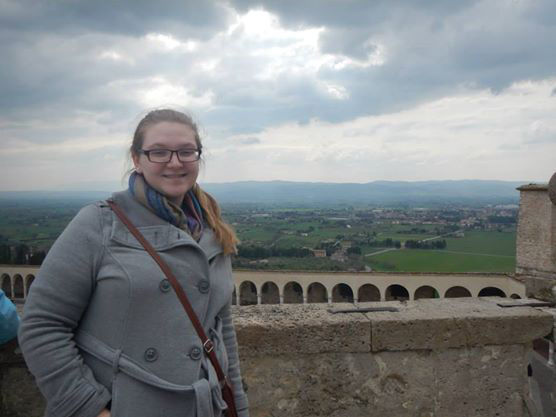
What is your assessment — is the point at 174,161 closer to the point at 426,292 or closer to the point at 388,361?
the point at 388,361

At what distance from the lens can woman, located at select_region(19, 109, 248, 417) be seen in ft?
4.13

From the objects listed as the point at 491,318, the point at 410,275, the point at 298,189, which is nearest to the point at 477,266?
the point at 410,275

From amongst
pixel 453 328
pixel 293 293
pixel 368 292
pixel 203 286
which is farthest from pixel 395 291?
pixel 203 286

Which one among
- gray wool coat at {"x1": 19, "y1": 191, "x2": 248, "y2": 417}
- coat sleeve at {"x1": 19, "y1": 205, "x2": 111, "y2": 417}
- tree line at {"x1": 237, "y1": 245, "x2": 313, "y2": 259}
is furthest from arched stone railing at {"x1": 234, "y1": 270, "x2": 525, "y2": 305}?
coat sleeve at {"x1": 19, "y1": 205, "x2": 111, "y2": 417}

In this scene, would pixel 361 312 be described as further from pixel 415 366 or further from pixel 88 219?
pixel 88 219

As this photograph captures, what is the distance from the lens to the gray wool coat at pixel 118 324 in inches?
49.4

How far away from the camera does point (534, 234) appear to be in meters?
23.8

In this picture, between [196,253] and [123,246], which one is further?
[196,253]

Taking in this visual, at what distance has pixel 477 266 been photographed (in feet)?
128

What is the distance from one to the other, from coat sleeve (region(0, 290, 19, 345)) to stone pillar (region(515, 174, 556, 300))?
24853 mm

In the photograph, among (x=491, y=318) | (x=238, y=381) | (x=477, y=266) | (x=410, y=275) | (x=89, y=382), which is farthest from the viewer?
(x=477, y=266)

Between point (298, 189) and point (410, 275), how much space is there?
168m

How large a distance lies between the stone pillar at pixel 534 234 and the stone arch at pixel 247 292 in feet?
60.4

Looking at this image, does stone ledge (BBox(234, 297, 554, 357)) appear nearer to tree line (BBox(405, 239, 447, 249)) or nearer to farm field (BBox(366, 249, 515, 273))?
farm field (BBox(366, 249, 515, 273))
